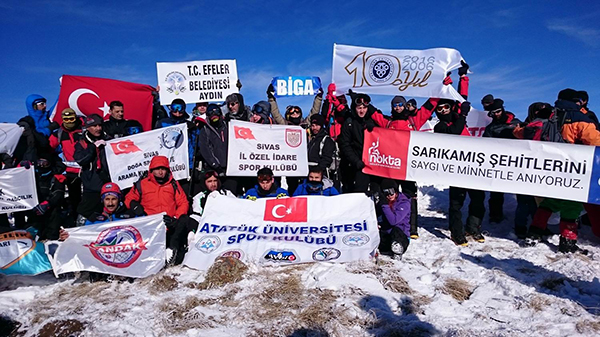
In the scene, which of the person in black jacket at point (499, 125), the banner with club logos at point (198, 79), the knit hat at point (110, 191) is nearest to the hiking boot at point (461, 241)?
the person in black jacket at point (499, 125)

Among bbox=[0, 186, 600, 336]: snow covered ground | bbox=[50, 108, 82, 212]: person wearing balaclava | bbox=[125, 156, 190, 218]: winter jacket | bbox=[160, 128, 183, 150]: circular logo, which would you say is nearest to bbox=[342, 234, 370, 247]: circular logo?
bbox=[0, 186, 600, 336]: snow covered ground

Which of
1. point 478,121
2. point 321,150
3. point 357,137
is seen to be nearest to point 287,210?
point 321,150

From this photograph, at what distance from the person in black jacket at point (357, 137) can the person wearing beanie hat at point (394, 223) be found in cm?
72

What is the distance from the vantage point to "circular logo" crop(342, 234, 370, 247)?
5.46m

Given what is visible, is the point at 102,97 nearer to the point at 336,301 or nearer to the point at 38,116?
the point at 38,116

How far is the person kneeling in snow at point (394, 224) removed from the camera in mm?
5884

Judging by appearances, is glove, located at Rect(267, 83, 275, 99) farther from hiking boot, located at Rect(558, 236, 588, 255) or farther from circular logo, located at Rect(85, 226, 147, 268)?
hiking boot, located at Rect(558, 236, 588, 255)

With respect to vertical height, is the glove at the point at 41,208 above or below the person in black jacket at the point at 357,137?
below

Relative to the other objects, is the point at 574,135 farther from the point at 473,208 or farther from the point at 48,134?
the point at 48,134

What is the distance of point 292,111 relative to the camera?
25.8ft

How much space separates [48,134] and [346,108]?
6.00 m

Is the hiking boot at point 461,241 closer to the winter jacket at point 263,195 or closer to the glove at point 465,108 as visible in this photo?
the glove at point 465,108

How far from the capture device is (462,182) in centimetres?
667

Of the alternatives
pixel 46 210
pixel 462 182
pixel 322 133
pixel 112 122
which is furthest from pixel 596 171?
pixel 46 210
